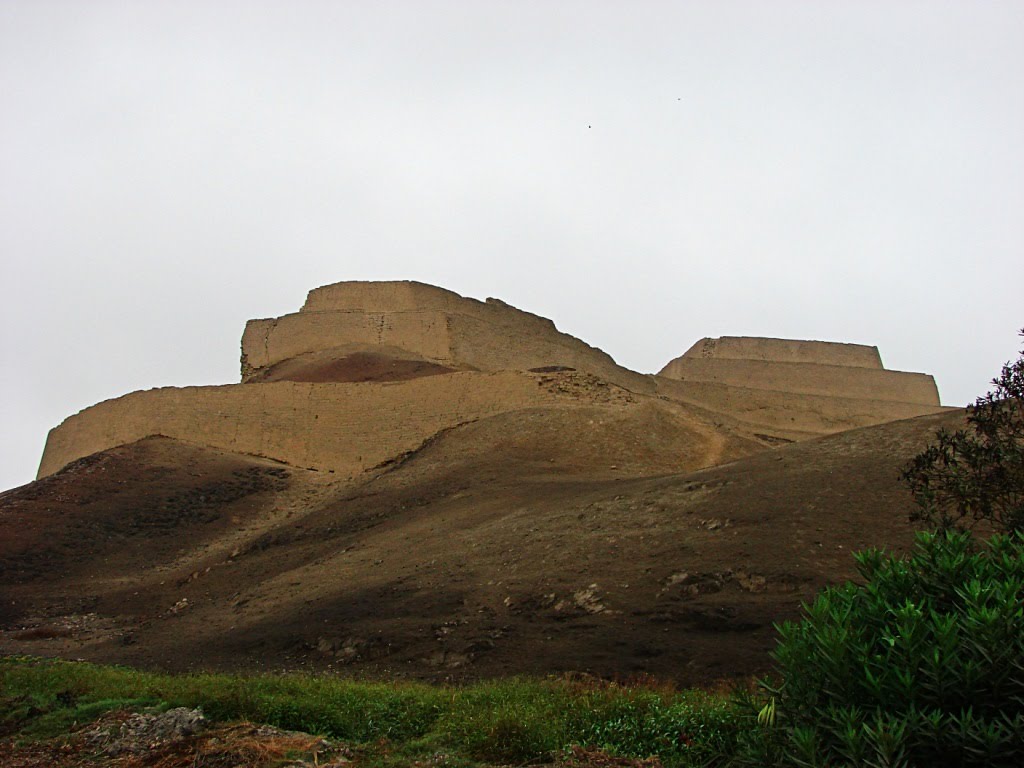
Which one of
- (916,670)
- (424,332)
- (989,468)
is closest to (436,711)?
(916,670)

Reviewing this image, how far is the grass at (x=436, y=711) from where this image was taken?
5609 mm

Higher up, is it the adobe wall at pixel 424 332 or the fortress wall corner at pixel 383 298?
the fortress wall corner at pixel 383 298

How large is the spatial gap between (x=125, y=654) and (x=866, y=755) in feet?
37.2

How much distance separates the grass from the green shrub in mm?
1042

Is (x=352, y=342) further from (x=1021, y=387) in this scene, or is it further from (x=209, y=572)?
(x=1021, y=387)

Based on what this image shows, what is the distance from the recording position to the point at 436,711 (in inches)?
270

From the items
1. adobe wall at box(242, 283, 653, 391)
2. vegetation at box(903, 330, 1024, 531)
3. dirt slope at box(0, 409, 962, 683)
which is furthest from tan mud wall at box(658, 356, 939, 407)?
vegetation at box(903, 330, 1024, 531)

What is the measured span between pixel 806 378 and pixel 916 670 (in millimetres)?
42125

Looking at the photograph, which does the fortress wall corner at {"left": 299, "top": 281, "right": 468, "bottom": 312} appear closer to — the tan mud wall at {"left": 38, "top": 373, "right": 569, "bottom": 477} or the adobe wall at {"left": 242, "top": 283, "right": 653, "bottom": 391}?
the adobe wall at {"left": 242, "top": 283, "right": 653, "bottom": 391}

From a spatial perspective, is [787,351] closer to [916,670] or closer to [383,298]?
[383,298]

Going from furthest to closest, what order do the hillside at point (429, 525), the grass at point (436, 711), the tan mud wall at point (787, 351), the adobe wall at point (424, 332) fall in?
the tan mud wall at point (787, 351) < the adobe wall at point (424, 332) < the hillside at point (429, 525) < the grass at point (436, 711)

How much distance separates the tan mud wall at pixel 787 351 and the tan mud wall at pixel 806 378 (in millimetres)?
1502


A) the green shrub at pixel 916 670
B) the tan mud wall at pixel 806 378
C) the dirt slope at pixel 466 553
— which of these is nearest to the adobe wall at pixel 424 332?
the tan mud wall at pixel 806 378

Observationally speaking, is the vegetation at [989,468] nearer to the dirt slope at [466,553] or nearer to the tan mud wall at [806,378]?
the dirt slope at [466,553]
